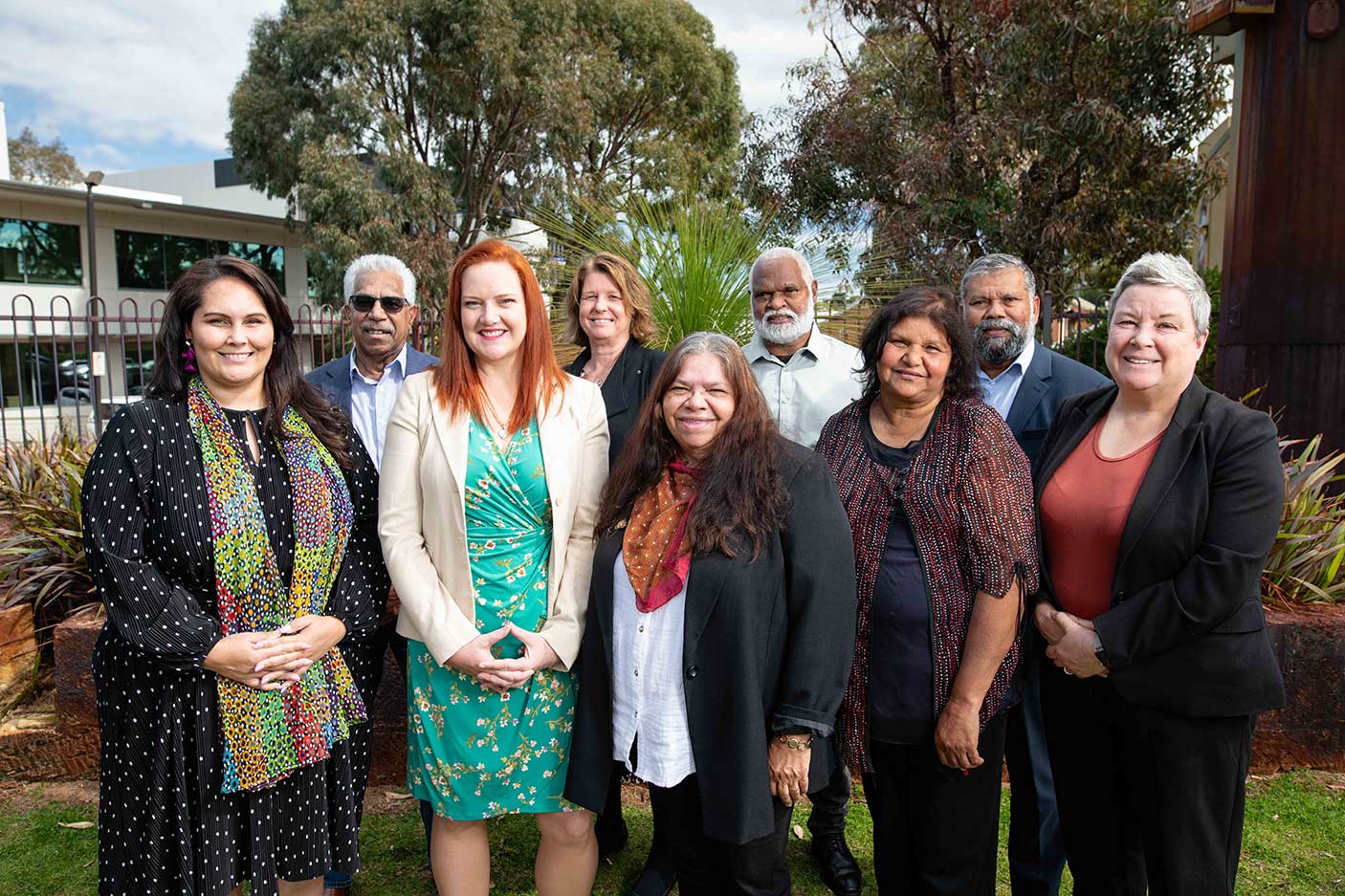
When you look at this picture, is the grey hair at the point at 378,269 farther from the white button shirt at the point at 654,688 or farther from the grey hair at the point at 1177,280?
the grey hair at the point at 1177,280

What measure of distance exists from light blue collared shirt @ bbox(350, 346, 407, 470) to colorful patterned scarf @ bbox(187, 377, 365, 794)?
1142 millimetres

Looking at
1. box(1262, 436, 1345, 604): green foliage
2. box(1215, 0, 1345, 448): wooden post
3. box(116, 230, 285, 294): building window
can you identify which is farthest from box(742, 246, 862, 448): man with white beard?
box(116, 230, 285, 294): building window

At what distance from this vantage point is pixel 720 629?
2350 millimetres

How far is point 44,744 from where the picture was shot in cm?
406

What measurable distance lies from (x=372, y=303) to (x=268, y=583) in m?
1.68

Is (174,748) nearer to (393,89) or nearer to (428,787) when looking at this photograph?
(428,787)

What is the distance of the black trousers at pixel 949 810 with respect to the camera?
2.48 m

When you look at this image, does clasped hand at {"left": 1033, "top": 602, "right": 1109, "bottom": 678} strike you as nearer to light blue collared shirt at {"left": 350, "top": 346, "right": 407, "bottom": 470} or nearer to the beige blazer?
the beige blazer

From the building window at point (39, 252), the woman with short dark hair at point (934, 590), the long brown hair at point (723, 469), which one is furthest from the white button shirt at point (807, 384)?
the building window at point (39, 252)

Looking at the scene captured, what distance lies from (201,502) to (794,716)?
1.66m

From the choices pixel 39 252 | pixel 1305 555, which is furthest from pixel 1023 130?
pixel 39 252

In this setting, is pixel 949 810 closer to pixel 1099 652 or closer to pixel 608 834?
pixel 1099 652

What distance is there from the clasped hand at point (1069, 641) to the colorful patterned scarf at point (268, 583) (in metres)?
2.05

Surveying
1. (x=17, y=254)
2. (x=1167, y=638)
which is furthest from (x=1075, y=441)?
(x=17, y=254)
